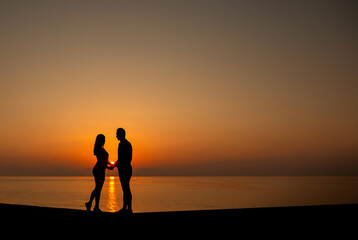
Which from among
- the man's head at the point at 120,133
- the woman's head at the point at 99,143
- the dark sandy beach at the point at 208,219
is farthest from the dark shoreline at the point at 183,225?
the man's head at the point at 120,133

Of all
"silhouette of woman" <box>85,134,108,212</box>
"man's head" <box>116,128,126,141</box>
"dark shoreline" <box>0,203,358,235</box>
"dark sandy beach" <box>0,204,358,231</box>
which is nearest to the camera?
"dark shoreline" <box>0,203,358,235</box>

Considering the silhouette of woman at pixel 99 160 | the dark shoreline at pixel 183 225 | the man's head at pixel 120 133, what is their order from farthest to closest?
the silhouette of woman at pixel 99 160, the man's head at pixel 120 133, the dark shoreline at pixel 183 225

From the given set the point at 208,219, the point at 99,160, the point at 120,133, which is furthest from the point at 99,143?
the point at 208,219

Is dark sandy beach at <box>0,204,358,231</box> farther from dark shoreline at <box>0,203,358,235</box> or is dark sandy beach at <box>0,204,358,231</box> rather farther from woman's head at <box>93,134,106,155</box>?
woman's head at <box>93,134,106,155</box>

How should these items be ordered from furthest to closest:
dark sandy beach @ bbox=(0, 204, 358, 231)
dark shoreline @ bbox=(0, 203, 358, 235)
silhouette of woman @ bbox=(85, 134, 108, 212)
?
silhouette of woman @ bbox=(85, 134, 108, 212)
dark sandy beach @ bbox=(0, 204, 358, 231)
dark shoreline @ bbox=(0, 203, 358, 235)

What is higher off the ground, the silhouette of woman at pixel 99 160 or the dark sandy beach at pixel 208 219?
the silhouette of woman at pixel 99 160

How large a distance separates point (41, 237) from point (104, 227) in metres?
1.19

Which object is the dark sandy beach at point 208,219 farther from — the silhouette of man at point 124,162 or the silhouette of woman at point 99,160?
the silhouette of woman at point 99,160

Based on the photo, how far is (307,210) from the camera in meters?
11.2

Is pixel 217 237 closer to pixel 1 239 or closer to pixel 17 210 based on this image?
pixel 1 239

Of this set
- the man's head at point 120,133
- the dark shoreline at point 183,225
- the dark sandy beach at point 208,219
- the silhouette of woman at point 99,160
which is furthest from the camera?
the silhouette of woman at point 99,160

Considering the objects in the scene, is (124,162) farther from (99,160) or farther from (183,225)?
(183,225)

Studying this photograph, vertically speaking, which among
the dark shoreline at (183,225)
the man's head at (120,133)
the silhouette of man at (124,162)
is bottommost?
the dark shoreline at (183,225)

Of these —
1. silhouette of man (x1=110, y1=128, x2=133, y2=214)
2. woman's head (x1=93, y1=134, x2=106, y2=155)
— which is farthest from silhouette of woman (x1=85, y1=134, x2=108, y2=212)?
silhouette of man (x1=110, y1=128, x2=133, y2=214)
